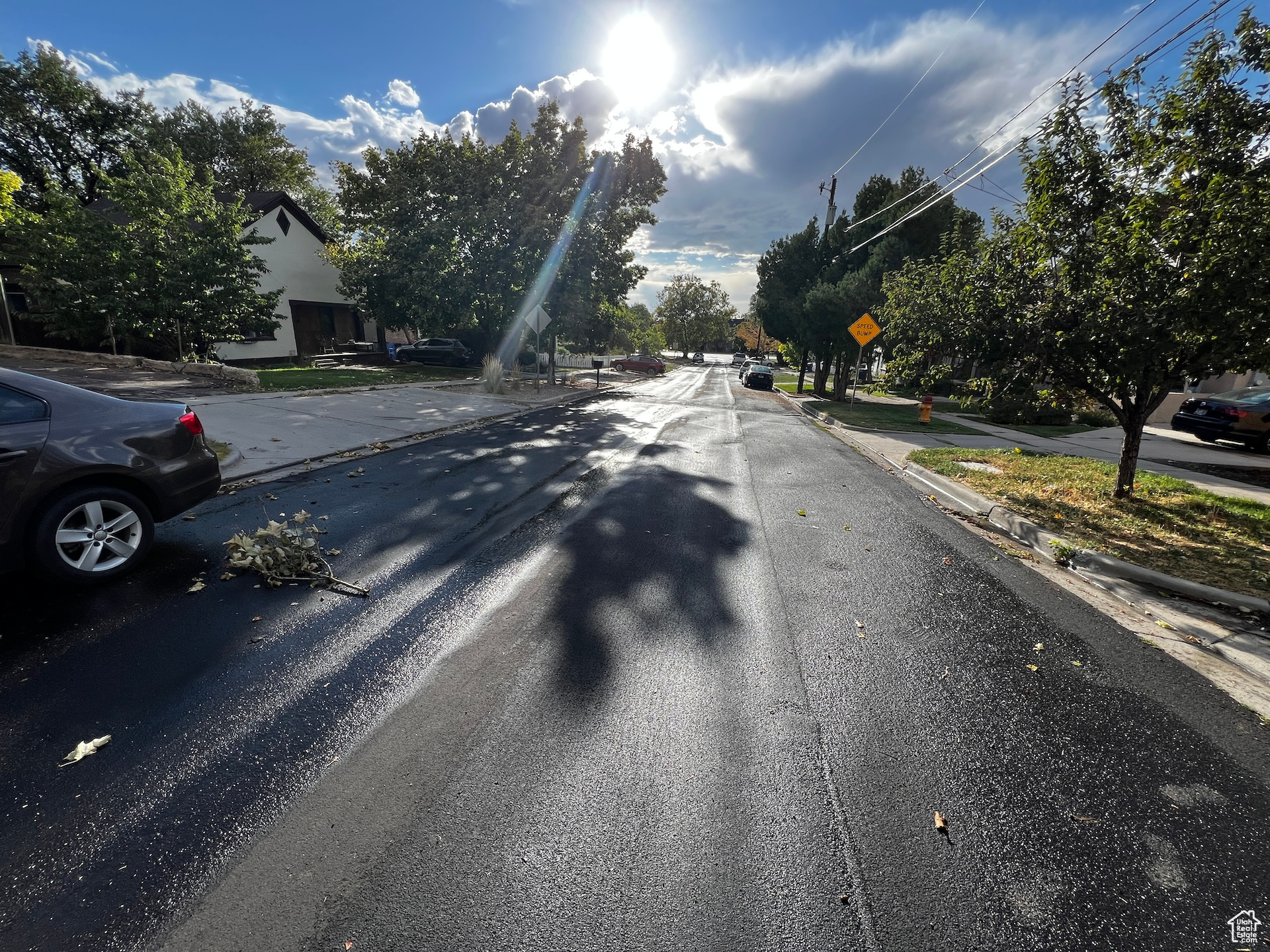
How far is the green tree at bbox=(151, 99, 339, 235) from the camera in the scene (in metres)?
34.0

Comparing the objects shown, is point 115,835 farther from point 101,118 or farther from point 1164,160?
point 101,118

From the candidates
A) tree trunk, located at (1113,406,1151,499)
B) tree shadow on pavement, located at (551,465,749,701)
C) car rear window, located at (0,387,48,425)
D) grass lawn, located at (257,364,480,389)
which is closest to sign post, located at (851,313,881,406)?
tree trunk, located at (1113,406,1151,499)

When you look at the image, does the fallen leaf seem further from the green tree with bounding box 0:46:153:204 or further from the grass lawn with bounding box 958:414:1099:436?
the green tree with bounding box 0:46:153:204

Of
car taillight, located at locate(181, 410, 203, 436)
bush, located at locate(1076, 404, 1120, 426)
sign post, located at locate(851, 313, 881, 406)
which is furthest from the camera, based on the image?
bush, located at locate(1076, 404, 1120, 426)

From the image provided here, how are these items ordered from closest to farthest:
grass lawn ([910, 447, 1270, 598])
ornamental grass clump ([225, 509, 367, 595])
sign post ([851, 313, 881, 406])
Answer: ornamental grass clump ([225, 509, 367, 595])
grass lawn ([910, 447, 1270, 598])
sign post ([851, 313, 881, 406])

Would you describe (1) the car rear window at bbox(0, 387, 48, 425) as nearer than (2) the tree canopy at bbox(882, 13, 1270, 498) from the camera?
Yes

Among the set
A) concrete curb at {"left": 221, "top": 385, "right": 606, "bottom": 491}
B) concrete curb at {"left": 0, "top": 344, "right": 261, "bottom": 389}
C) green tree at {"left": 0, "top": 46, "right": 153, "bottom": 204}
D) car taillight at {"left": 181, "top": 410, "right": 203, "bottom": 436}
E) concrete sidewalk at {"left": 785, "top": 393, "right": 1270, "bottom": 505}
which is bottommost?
concrete sidewalk at {"left": 785, "top": 393, "right": 1270, "bottom": 505}

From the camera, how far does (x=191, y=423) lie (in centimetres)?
462

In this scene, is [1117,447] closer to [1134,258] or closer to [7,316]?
[1134,258]

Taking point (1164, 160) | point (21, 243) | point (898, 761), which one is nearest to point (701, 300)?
point (21, 243)

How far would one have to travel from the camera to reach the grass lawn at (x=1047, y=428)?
15305 mm

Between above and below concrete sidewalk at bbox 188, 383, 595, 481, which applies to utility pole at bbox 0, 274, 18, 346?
above

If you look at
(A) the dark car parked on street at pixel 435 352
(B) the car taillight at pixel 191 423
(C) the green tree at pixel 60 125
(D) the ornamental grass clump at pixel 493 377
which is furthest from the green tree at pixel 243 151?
(B) the car taillight at pixel 191 423

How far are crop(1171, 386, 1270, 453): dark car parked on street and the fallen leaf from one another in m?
19.2
